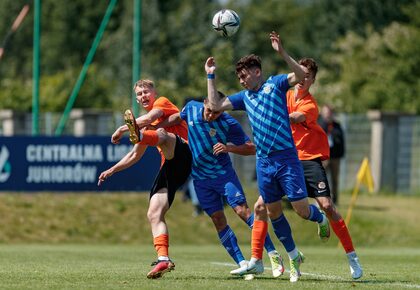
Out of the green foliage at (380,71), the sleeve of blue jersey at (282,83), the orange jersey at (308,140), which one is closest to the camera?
the sleeve of blue jersey at (282,83)

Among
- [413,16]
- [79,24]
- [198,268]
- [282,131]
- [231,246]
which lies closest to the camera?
[282,131]

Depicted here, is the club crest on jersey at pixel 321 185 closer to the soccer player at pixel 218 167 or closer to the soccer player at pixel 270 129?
the soccer player at pixel 270 129

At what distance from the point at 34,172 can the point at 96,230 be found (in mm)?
1824

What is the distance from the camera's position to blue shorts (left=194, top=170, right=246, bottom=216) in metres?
13.5

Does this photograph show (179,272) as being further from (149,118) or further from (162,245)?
(149,118)

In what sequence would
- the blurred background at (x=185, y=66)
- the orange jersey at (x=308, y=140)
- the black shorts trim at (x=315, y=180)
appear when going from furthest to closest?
the blurred background at (x=185, y=66), the orange jersey at (x=308, y=140), the black shorts trim at (x=315, y=180)

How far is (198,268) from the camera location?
51.0ft

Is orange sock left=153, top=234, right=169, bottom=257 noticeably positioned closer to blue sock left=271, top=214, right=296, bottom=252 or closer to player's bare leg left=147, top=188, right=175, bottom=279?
player's bare leg left=147, top=188, right=175, bottom=279

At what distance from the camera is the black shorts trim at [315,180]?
1379 centimetres

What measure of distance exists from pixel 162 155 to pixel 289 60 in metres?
2.11

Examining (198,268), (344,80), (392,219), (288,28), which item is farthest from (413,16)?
(198,268)

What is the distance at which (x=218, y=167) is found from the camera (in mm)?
13570

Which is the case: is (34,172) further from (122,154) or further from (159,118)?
(159,118)

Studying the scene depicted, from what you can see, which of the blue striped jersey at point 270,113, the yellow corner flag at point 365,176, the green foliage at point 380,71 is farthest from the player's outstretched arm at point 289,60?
the green foliage at point 380,71
